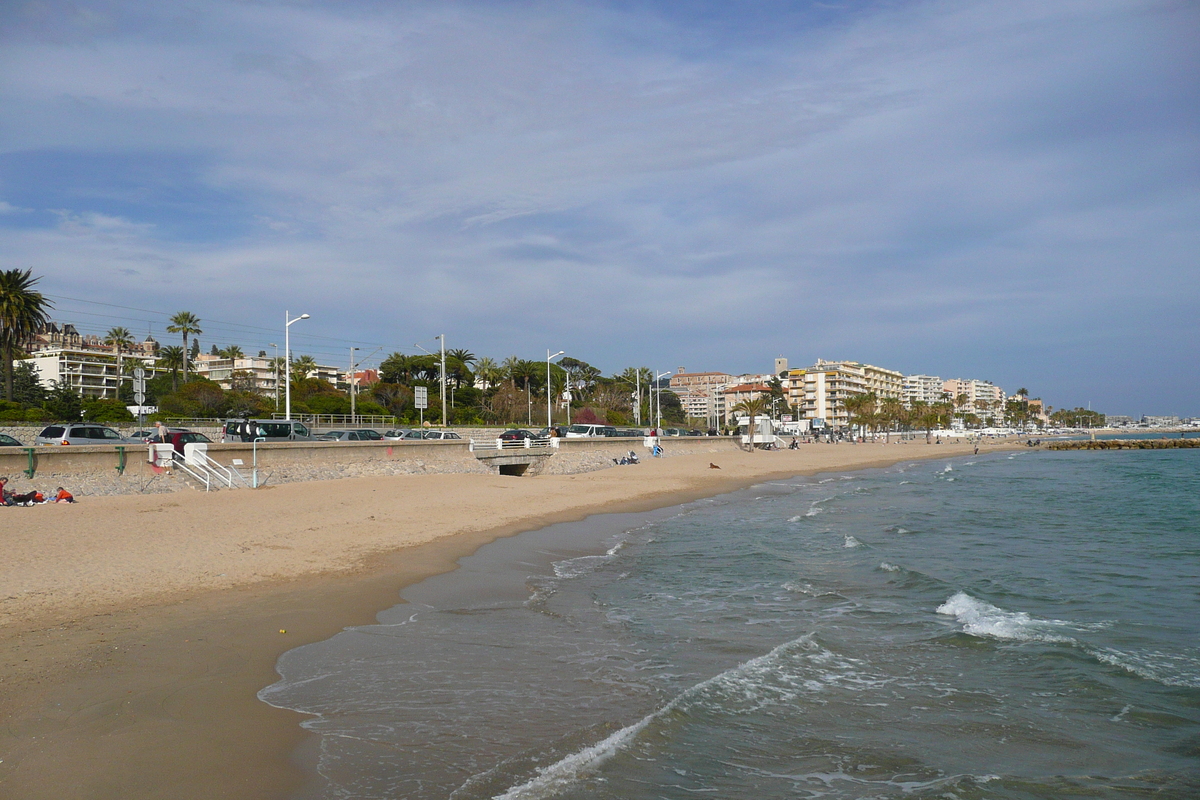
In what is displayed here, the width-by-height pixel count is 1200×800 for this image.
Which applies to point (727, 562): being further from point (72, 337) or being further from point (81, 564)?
point (72, 337)

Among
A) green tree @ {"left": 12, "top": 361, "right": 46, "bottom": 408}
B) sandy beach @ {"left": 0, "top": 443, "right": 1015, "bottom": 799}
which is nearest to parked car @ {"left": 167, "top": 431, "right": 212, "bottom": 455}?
sandy beach @ {"left": 0, "top": 443, "right": 1015, "bottom": 799}

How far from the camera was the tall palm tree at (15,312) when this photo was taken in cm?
5516

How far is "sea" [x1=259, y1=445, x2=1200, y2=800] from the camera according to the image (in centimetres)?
601

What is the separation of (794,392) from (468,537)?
→ 153m

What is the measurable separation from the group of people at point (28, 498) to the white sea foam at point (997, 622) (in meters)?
21.0

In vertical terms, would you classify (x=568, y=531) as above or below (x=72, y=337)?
below

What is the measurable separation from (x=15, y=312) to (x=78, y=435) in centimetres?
3695

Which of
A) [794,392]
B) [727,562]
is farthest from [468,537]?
[794,392]

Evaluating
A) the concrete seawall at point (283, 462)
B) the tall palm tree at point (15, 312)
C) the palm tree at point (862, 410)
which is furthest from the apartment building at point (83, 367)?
the palm tree at point (862, 410)

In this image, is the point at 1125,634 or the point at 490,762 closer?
the point at 490,762

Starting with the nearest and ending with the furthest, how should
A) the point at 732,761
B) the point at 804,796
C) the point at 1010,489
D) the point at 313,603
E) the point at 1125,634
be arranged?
the point at 804,796 → the point at 732,761 → the point at 1125,634 → the point at 313,603 → the point at 1010,489

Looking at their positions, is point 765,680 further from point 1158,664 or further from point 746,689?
point 1158,664

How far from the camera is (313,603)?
36.9 ft

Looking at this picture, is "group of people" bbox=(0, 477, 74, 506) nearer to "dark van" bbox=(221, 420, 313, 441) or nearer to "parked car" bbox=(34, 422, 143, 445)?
"parked car" bbox=(34, 422, 143, 445)
